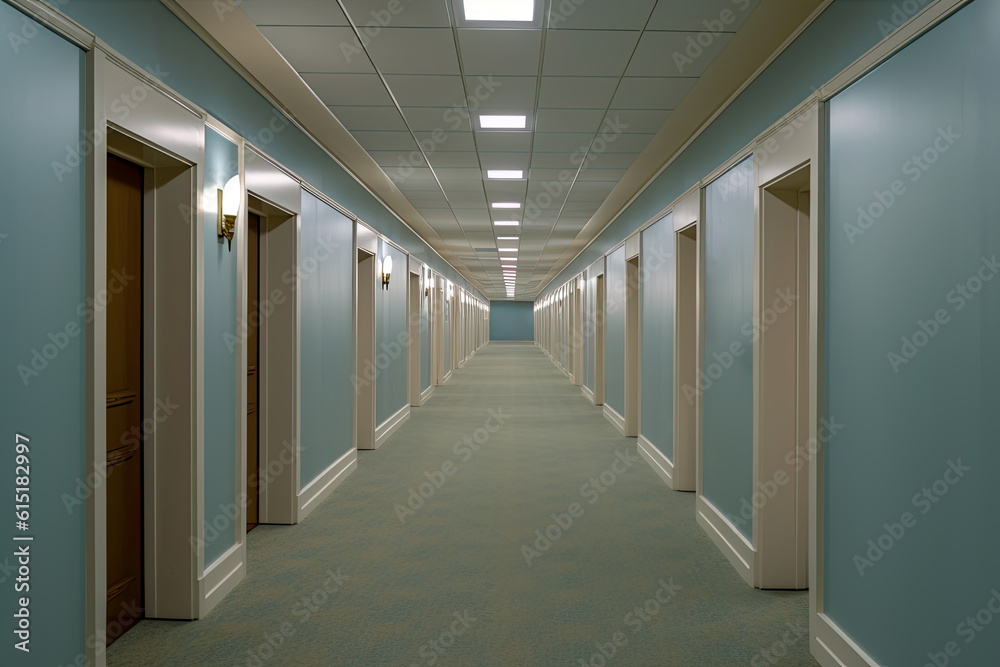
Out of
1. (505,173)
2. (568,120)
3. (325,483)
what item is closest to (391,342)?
(505,173)

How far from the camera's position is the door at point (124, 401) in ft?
9.71

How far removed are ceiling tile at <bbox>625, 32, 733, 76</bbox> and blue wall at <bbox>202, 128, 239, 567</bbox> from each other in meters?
2.38

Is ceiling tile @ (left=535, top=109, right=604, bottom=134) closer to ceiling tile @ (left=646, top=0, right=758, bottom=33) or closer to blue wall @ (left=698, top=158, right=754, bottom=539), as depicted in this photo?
blue wall @ (left=698, top=158, right=754, bottom=539)

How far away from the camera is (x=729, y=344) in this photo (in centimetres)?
419

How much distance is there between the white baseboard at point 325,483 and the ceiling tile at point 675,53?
373 centimetres

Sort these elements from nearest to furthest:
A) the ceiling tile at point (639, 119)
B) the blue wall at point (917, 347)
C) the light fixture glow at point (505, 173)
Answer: the blue wall at point (917, 347) → the ceiling tile at point (639, 119) → the light fixture glow at point (505, 173)

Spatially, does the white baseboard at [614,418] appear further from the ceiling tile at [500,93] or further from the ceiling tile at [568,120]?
the ceiling tile at [500,93]

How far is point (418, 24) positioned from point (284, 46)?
0.83 metres

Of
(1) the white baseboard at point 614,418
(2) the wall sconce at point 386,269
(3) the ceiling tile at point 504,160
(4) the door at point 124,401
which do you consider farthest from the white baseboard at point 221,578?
(1) the white baseboard at point 614,418

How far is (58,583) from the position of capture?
2168mm

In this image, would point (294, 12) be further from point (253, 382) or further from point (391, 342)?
point (391, 342)

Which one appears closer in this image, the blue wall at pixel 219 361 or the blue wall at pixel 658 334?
the blue wall at pixel 219 361

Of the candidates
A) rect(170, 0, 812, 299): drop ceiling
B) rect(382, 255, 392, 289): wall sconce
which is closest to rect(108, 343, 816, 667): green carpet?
rect(382, 255, 392, 289): wall sconce

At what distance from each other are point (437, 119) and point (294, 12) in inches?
71.0
